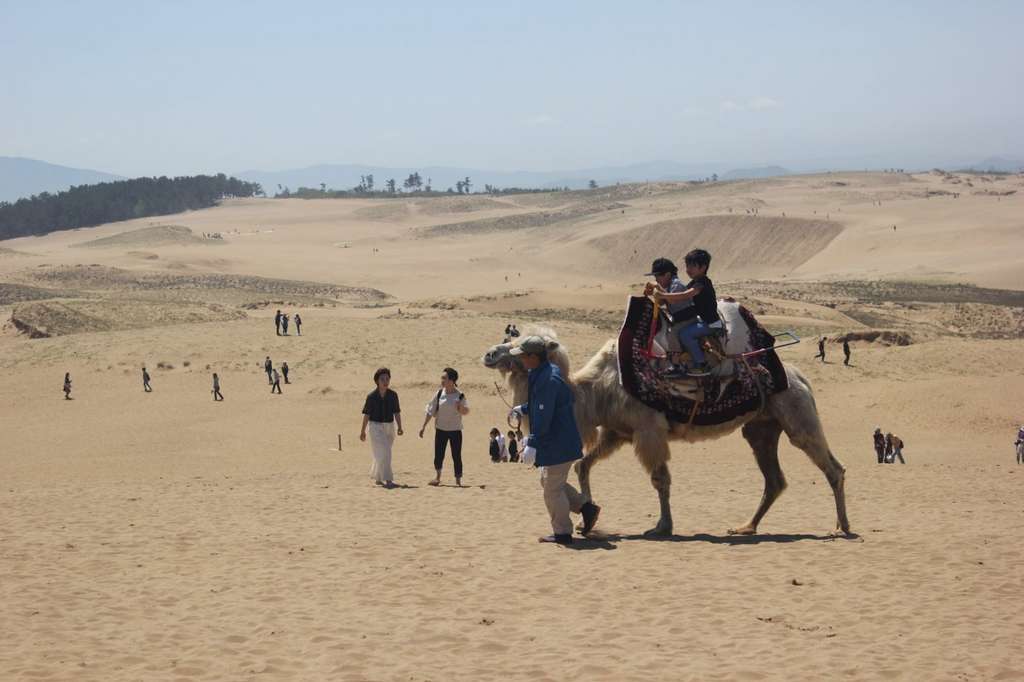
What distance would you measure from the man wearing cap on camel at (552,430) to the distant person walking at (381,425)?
4.70 m

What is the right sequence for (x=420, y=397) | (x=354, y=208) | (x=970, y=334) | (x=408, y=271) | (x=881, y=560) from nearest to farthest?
(x=881, y=560)
(x=420, y=397)
(x=970, y=334)
(x=408, y=271)
(x=354, y=208)

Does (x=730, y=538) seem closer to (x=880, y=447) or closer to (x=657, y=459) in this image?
(x=657, y=459)

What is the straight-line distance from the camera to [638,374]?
10898mm

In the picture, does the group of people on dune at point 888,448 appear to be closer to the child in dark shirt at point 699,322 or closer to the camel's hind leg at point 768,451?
the camel's hind leg at point 768,451

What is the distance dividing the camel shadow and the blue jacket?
0.98m

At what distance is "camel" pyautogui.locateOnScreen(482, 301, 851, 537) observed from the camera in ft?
35.6

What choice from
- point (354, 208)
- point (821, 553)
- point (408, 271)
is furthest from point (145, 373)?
point (354, 208)

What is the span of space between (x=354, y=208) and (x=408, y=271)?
251 feet

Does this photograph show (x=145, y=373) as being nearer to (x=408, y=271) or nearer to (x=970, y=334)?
(x=970, y=334)

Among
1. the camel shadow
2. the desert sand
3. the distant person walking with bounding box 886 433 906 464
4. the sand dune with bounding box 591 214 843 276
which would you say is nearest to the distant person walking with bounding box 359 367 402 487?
the desert sand

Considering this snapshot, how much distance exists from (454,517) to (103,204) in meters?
154

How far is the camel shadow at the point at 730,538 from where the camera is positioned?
10812mm

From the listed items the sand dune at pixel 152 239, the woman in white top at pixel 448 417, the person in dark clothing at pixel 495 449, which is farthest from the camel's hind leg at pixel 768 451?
the sand dune at pixel 152 239

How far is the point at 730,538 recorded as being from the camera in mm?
11086
